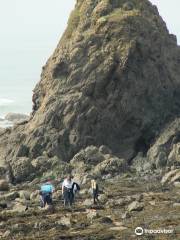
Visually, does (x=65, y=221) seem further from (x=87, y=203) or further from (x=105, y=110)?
(x=105, y=110)

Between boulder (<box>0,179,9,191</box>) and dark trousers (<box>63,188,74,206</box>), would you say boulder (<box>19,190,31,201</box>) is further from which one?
dark trousers (<box>63,188,74,206</box>)

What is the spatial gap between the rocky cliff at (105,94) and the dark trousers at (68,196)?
15.9 metres

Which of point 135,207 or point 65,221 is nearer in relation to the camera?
point 65,221

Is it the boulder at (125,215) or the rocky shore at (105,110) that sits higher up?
the rocky shore at (105,110)

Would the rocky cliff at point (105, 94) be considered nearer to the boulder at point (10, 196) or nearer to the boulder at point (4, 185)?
the boulder at point (4, 185)

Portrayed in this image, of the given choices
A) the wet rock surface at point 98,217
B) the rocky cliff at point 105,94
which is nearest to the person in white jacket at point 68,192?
the wet rock surface at point 98,217

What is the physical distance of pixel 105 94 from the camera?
177ft

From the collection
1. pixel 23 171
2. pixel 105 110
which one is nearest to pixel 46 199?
pixel 23 171

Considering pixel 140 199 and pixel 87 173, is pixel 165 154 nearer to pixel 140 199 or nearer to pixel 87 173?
pixel 87 173

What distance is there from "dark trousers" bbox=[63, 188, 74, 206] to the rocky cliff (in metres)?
15.9

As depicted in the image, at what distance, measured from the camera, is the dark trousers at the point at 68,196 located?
34406 millimetres

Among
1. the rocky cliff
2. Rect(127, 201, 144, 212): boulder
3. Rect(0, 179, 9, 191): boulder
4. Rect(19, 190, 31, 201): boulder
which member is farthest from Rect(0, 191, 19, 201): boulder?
the rocky cliff

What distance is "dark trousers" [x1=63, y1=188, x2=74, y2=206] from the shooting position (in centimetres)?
3441

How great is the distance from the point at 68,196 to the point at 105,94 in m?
20.4
